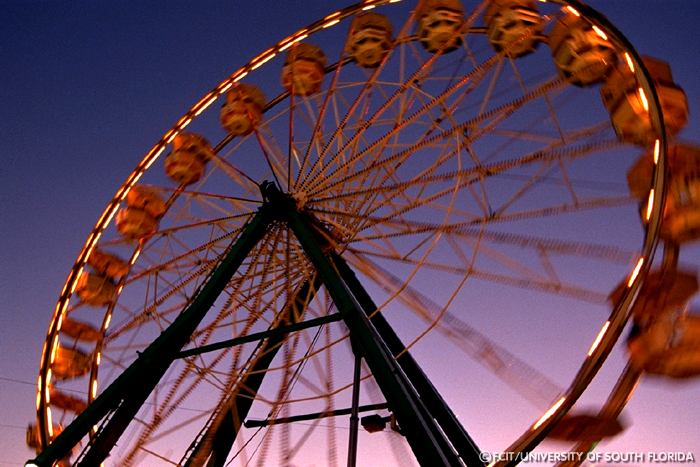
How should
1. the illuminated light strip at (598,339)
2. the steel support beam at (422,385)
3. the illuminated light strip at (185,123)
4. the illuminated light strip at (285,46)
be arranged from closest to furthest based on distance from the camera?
the illuminated light strip at (598,339), the steel support beam at (422,385), the illuminated light strip at (285,46), the illuminated light strip at (185,123)

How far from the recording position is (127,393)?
615cm

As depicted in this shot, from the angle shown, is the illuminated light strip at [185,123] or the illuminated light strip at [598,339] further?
the illuminated light strip at [185,123]

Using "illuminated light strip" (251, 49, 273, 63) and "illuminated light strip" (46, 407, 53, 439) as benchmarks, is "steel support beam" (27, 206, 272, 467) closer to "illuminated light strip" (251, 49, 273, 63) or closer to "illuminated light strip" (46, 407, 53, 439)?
"illuminated light strip" (46, 407, 53, 439)

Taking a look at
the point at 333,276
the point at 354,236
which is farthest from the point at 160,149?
the point at 333,276

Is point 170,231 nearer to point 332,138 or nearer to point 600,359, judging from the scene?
point 332,138

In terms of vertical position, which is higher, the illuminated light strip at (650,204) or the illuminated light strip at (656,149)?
the illuminated light strip at (656,149)

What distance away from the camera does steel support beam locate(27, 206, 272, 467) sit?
19.0ft

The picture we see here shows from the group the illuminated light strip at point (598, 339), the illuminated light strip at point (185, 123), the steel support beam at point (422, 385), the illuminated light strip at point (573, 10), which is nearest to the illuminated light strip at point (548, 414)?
the illuminated light strip at point (598, 339)

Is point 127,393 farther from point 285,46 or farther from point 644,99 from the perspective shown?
point 644,99

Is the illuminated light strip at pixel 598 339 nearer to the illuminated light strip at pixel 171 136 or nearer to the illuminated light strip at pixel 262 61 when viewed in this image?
the illuminated light strip at pixel 262 61

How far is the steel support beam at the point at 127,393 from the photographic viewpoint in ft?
19.0

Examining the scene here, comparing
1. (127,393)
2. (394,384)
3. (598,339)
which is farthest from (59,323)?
(598,339)

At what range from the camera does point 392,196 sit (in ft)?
25.7

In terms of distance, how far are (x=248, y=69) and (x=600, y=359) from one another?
22.9ft
